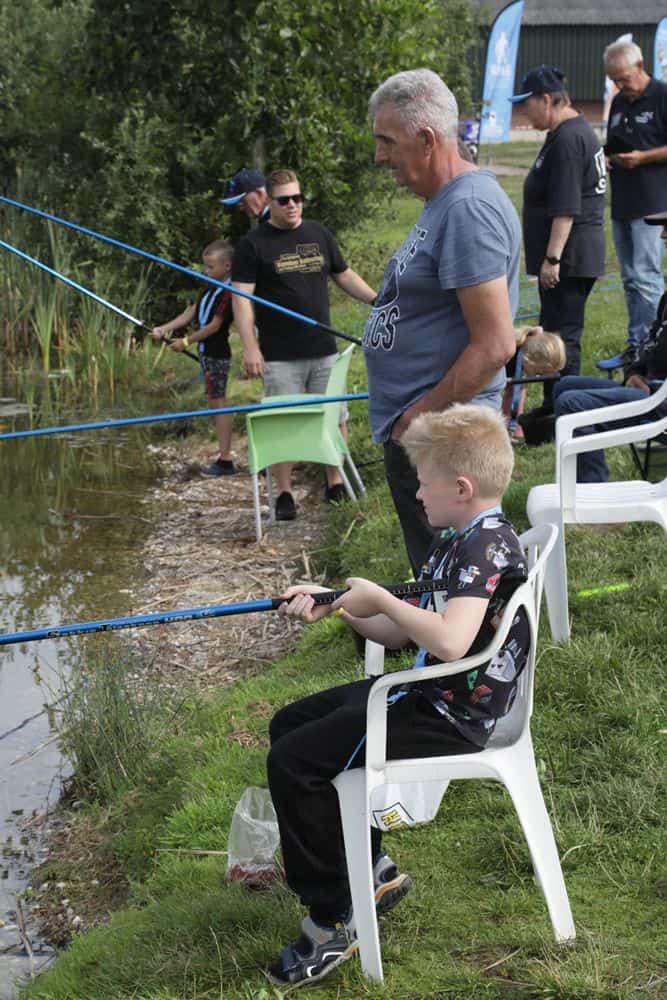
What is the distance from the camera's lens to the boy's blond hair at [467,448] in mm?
2600

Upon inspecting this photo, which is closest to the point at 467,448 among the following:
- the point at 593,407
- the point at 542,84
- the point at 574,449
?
the point at 574,449

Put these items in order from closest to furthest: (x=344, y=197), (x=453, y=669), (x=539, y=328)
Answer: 1. (x=453, y=669)
2. (x=539, y=328)
3. (x=344, y=197)

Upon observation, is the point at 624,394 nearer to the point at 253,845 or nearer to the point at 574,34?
the point at 253,845

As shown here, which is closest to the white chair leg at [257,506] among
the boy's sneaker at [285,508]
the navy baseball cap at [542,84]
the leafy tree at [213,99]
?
→ the boy's sneaker at [285,508]

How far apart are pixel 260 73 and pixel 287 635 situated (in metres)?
6.61

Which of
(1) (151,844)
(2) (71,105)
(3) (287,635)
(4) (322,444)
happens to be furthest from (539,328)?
(2) (71,105)

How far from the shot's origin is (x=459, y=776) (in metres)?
2.60

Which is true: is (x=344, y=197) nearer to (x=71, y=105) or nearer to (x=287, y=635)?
(x=71, y=105)

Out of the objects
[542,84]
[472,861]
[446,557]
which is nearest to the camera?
[446,557]

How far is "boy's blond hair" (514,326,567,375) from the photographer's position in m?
5.78

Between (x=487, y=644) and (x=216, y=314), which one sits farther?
(x=216, y=314)

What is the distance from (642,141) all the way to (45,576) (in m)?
3.74

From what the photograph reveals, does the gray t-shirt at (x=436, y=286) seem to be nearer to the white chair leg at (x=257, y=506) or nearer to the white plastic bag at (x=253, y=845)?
the white plastic bag at (x=253, y=845)

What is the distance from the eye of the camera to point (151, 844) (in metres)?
3.74
